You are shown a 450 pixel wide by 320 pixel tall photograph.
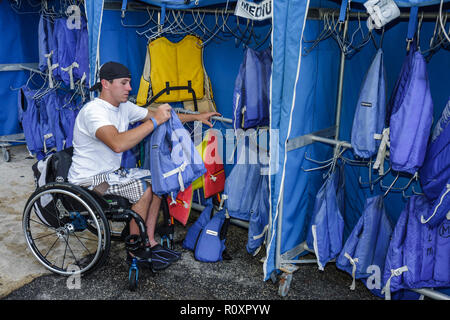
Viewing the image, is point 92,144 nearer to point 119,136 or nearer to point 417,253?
point 119,136

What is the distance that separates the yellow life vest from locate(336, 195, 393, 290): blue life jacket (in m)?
1.85

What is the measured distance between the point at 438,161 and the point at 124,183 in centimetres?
209

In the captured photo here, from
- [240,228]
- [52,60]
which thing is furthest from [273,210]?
[52,60]

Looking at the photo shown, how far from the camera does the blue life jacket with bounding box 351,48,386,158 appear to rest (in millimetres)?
2776

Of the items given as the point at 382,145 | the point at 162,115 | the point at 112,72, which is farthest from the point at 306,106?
the point at 112,72

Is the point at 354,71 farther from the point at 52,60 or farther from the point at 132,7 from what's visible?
the point at 52,60

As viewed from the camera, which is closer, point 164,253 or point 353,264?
point 353,264

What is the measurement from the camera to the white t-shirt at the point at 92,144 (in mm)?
3100

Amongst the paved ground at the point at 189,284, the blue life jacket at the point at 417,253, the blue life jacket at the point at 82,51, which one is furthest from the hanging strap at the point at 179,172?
the blue life jacket at the point at 82,51

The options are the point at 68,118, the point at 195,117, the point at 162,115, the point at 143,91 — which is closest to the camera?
the point at 162,115

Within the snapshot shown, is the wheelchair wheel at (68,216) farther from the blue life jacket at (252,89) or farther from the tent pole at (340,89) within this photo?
the tent pole at (340,89)

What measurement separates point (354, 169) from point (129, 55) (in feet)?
7.77

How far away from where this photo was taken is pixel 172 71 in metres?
4.00

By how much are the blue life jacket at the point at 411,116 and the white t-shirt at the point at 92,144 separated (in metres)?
1.87
